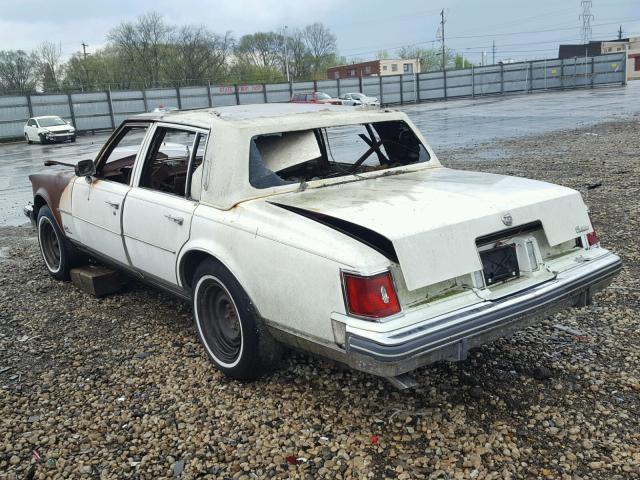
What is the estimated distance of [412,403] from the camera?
3.33 m

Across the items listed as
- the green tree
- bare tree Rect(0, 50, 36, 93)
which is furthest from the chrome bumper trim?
the green tree

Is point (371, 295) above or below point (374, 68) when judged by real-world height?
below

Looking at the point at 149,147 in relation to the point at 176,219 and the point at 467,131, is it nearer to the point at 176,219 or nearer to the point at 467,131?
the point at 176,219

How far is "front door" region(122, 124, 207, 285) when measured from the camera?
3963mm

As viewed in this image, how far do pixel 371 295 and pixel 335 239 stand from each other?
35cm

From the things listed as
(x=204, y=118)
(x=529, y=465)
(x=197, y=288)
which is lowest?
(x=529, y=465)

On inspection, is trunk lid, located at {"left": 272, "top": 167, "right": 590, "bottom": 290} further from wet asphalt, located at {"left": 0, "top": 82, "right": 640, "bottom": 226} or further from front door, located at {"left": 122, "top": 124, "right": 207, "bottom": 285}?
wet asphalt, located at {"left": 0, "top": 82, "right": 640, "bottom": 226}

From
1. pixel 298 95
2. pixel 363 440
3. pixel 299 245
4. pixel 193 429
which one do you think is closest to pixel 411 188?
pixel 299 245

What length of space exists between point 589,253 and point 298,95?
35099 millimetres

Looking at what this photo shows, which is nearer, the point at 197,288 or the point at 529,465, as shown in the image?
the point at 529,465

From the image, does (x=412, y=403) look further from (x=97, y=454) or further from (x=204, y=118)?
(x=204, y=118)

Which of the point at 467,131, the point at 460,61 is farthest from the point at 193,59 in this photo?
the point at 460,61

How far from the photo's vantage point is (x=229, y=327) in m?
3.78

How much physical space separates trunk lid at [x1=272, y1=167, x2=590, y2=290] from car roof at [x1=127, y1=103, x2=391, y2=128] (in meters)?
0.62
